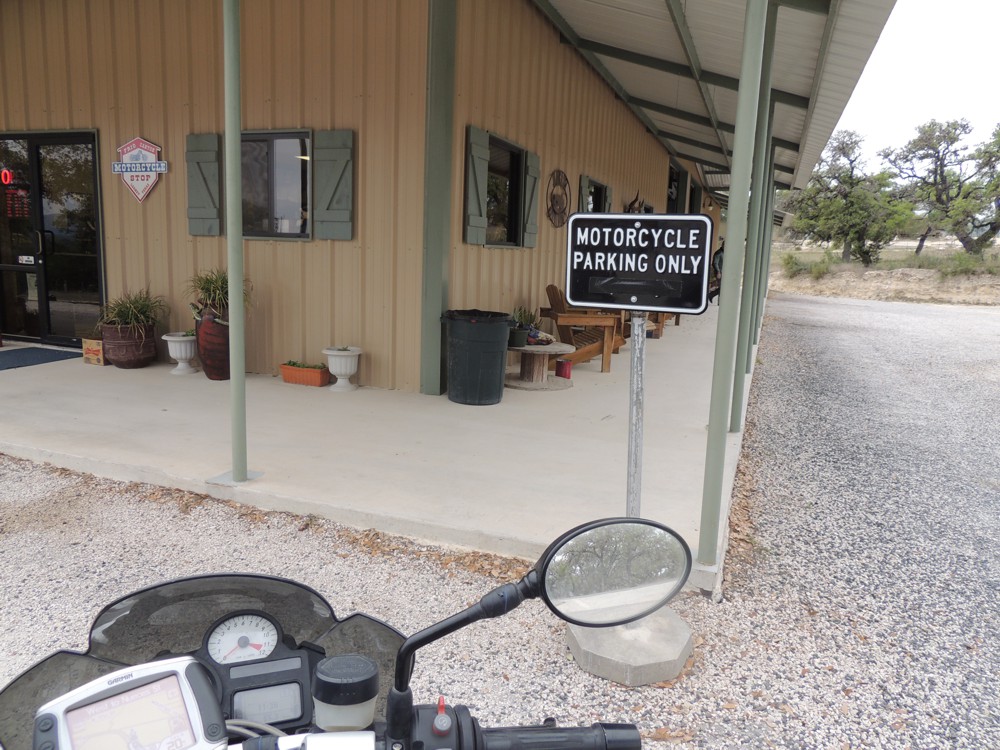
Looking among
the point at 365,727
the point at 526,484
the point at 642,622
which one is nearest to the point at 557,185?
the point at 526,484

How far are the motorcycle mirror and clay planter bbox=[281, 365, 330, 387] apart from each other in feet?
16.8

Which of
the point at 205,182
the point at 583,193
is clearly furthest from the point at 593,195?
the point at 205,182

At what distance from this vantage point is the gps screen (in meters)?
0.90

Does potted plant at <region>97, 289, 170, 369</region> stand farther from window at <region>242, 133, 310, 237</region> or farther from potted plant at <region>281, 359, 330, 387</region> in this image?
potted plant at <region>281, 359, 330, 387</region>

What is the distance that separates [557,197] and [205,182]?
3.92 m

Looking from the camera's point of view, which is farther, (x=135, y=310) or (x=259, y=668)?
(x=135, y=310)

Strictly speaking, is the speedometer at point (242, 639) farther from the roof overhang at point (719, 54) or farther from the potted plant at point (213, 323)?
the potted plant at point (213, 323)

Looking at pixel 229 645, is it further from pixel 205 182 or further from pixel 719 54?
pixel 719 54

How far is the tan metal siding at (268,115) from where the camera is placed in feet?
18.8

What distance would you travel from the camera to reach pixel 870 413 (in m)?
6.77

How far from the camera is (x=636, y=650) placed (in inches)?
95.6

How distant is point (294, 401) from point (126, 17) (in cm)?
392

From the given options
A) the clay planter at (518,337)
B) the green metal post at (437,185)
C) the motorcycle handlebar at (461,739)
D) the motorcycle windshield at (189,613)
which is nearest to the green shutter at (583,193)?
the clay planter at (518,337)

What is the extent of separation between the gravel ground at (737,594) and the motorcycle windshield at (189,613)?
40.7 inches
